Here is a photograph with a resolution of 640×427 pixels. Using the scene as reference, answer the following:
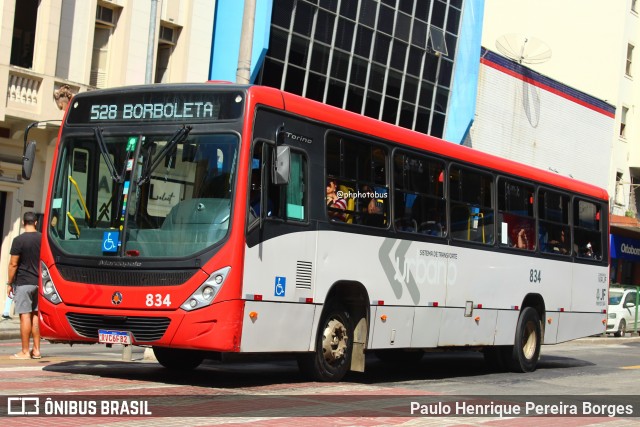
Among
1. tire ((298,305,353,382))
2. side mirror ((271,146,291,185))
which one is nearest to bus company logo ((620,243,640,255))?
tire ((298,305,353,382))

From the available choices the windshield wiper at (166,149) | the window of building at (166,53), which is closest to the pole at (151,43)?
the window of building at (166,53)

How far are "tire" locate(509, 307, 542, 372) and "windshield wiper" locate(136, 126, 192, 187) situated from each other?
781 cm

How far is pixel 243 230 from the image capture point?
11.3 m

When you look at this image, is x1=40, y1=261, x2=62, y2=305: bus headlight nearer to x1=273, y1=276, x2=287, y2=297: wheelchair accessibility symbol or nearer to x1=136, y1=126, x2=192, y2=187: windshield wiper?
x1=136, y1=126, x2=192, y2=187: windshield wiper

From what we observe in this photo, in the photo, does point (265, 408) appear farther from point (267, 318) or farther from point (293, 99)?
point (293, 99)

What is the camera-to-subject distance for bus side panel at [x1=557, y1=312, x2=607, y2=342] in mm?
18920

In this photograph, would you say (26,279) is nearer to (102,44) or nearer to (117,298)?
(117,298)

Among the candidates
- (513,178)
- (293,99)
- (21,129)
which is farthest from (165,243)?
(21,129)

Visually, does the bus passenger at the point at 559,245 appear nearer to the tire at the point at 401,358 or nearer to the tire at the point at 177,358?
the tire at the point at 401,358

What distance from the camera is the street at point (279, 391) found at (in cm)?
927

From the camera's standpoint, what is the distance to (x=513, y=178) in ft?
56.6

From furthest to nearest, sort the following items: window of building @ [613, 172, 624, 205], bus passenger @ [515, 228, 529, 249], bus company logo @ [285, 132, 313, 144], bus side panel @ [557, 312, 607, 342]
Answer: window of building @ [613, 172, 624, 205], bus side panel @ [557, 312, 607, 342], bus passenger @ [515, 228, 529, 249], bus company logo @ [285, 132, 313, 144]

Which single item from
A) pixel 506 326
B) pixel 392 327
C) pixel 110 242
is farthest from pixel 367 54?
pixel 110 242

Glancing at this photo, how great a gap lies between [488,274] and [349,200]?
3.99 m
